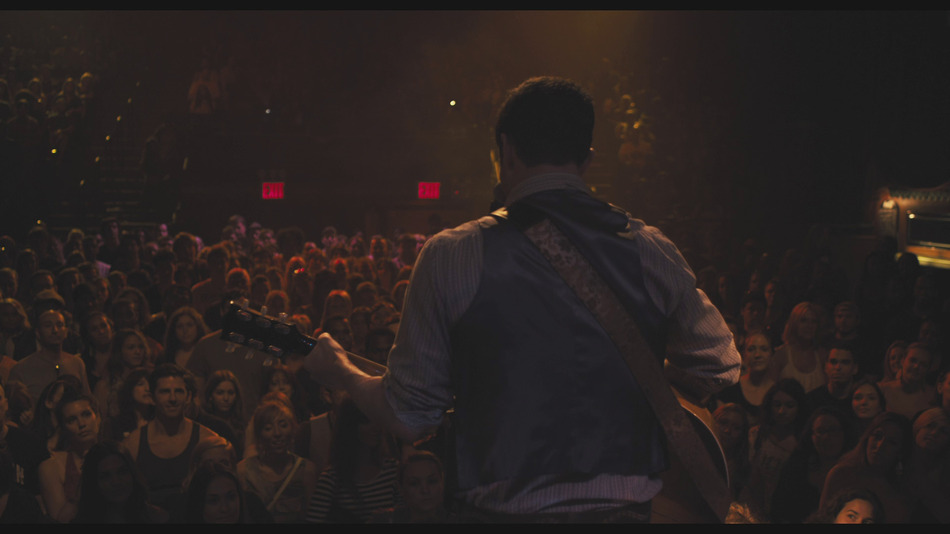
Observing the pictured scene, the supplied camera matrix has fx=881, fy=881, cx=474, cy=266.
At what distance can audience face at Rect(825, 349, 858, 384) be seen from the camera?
20.0ft

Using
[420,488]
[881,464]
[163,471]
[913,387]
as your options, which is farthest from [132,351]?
[913,387]

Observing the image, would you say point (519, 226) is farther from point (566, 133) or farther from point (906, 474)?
point (906, 474)

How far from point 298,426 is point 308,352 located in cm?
315

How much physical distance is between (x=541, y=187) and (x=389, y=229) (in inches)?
639

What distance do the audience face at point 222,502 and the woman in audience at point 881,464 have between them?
3.15 metres

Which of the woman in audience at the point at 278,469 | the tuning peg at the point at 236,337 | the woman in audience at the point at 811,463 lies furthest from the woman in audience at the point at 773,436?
the tuning peg at the point at 236,337

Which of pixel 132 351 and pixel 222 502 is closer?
pixel 222 502

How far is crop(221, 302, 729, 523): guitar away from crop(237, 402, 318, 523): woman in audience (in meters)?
→ 2.65

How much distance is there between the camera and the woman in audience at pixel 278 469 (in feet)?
16.5

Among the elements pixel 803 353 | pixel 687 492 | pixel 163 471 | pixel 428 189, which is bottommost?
pixel 163 471

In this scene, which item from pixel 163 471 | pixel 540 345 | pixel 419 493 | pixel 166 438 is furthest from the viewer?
pixel 166 438

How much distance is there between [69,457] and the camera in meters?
5.12

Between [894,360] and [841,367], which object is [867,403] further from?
[894,360]

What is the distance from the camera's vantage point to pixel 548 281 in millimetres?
1900
